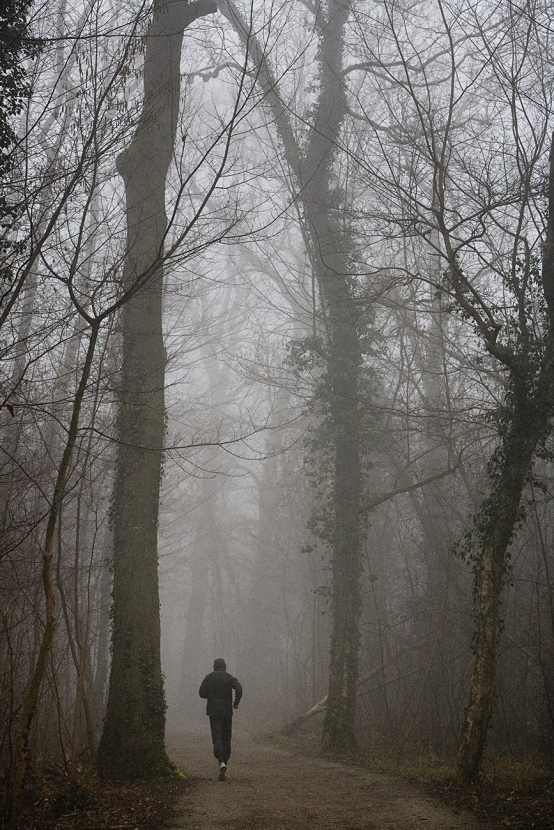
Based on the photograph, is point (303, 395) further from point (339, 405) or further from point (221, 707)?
point (221, 707)

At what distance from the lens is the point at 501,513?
740 centimetres

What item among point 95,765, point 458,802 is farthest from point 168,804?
point 458,802

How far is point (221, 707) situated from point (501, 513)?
4504 millimetres

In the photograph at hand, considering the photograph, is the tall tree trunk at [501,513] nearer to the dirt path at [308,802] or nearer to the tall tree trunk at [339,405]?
the dirt path at [308,802]

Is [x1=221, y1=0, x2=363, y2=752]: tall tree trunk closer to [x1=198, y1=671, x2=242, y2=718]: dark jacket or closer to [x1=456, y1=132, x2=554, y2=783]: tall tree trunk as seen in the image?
[x1=198, y1=671, x2=242, y2=718]: dark jacket

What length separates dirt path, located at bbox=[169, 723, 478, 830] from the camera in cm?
565

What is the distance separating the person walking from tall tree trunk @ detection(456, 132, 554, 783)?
295cm

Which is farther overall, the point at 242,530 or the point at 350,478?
the point at 242,530

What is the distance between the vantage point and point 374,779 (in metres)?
7.85

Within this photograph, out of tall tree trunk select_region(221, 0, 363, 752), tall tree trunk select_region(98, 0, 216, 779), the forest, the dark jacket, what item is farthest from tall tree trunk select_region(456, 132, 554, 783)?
tall tree trunk select_region(98, 0, 216, 779)

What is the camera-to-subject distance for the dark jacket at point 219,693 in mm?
8742

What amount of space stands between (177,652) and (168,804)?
1303 inches

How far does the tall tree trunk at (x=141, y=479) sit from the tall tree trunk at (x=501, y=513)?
3.49m

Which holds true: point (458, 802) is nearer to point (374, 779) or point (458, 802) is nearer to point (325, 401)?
point (374, 779)
